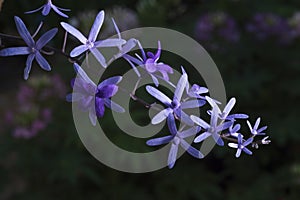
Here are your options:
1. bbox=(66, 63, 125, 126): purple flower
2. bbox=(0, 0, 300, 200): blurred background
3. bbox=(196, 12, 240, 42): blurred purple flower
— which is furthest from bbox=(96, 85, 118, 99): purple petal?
bbox=(196, 12, 240, 42): blurred purple flower

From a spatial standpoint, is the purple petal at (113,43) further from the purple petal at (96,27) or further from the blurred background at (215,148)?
the blurred background at (215,148)

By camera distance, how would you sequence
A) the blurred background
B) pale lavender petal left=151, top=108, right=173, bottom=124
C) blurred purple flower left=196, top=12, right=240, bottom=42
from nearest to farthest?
1. pale lavender petal left=151, top=108, right=173, bottom=124
2. the blurred background
3. blurred purple flower left=196, top=12, right=240, bottom=42

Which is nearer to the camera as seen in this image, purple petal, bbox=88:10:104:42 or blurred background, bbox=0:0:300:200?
purple petal, bbox=88:10:104:42

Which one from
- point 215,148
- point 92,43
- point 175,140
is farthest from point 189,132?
point 215,148

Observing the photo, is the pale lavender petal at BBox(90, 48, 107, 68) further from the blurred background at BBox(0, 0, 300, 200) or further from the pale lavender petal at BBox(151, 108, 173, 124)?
the blurred background at BBox(0, 0, 300, 200)

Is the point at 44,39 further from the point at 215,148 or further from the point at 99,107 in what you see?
the point at 215,148

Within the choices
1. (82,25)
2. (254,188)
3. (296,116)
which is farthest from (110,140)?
(296,116)

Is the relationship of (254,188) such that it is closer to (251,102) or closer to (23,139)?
(251,102)
